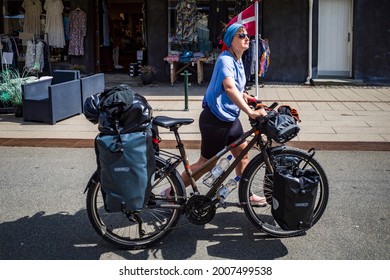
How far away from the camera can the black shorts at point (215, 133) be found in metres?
4.87

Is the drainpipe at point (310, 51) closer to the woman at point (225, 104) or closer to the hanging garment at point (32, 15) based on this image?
the hanging garment at point (32, 15)

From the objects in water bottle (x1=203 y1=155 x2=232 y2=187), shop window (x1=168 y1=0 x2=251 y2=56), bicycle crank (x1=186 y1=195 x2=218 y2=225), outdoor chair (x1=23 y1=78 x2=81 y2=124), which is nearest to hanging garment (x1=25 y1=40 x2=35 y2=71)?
shop window (x1=168 y1=0 x2=251 y2=56)

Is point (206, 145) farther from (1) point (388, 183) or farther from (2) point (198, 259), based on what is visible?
(1) point (388, 183)

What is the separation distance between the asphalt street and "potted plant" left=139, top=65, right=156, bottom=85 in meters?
8.94

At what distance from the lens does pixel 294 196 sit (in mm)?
4188

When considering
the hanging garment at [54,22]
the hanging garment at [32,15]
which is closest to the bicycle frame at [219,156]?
the hanging garment at [54,22]

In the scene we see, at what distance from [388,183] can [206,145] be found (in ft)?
8.45

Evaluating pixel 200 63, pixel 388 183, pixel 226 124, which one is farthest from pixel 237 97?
pixel 200 63

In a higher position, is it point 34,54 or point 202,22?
point 202,22

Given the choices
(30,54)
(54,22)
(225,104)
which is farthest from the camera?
(54,22)

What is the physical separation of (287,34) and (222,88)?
1155 centimetres

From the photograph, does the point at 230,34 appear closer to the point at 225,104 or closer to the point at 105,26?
the point at 225,104

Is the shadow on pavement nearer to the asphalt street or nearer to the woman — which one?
the asphalt street

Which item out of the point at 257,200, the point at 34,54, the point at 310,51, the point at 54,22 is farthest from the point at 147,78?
the point at 257,200
